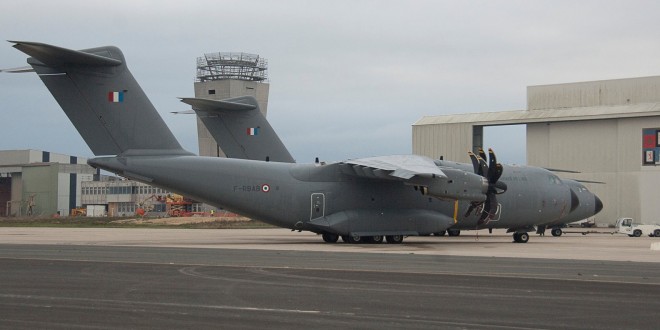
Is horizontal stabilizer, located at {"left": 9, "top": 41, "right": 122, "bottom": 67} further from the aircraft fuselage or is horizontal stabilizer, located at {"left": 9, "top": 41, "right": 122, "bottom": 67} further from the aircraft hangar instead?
the aircraft hangar

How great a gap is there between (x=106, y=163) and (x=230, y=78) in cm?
8821

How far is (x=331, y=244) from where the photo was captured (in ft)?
113

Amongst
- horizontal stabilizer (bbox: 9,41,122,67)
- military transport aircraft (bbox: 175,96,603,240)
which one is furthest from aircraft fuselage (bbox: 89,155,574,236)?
military transport aircraft (bbox: 175,96,603,240)

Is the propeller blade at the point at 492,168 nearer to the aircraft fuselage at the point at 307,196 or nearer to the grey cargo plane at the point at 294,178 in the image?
the grey cargo plane at the point at 294,178

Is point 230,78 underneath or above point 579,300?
above

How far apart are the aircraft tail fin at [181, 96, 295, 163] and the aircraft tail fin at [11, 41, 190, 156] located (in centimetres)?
967

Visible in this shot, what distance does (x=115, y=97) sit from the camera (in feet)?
98.9

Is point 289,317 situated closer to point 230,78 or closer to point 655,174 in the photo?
point 655,174

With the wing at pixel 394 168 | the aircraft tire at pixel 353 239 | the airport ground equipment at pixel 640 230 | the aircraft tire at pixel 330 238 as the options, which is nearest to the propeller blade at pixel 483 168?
the wing at pixel 394 168

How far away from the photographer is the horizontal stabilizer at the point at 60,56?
1052 inches

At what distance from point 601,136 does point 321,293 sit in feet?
170

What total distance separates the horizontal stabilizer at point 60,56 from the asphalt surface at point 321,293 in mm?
6991

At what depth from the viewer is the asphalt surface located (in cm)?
1173

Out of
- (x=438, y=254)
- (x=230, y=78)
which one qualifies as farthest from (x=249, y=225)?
(x=230, y=78)
